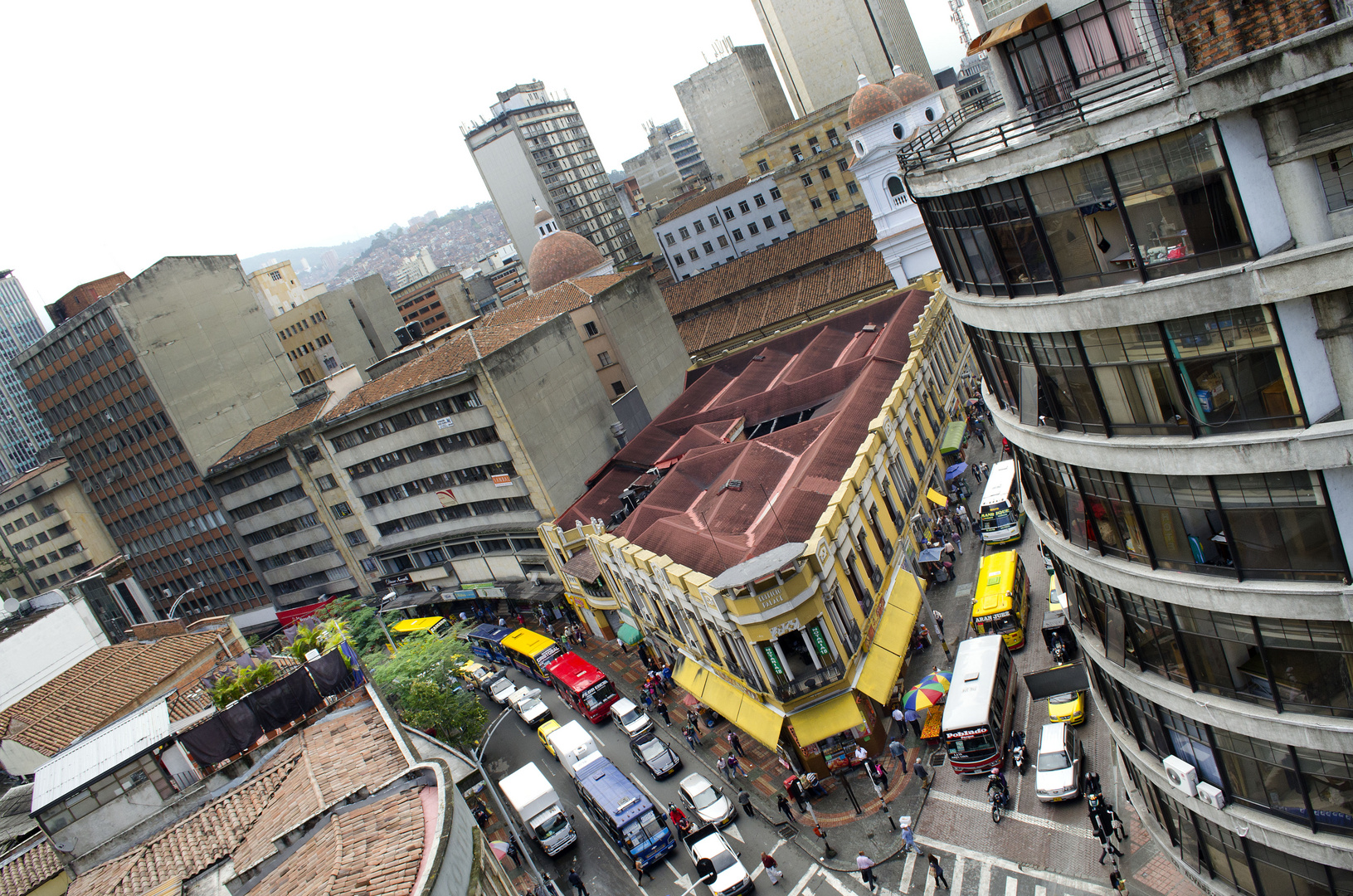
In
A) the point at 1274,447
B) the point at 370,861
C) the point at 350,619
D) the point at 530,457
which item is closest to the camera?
the point at 1274,447

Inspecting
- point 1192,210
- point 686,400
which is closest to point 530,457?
point 686,400

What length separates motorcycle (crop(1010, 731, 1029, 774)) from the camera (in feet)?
89.6

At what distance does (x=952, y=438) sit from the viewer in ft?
160

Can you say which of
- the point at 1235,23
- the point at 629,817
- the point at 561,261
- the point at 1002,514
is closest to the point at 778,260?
the point at 561,261

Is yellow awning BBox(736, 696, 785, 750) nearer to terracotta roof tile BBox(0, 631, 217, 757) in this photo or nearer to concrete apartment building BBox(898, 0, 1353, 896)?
concrete apartment building BBox(898, 0, 1353, 896)

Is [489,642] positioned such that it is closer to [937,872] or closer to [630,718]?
[630,718]

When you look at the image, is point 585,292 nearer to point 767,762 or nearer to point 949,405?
point 949,405

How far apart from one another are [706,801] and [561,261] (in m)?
57.4

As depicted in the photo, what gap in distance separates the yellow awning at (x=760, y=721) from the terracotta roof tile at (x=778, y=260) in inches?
1919

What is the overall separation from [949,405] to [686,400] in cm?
1812

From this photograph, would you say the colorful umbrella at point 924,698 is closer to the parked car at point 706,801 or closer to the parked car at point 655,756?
the parked car at point 706,801

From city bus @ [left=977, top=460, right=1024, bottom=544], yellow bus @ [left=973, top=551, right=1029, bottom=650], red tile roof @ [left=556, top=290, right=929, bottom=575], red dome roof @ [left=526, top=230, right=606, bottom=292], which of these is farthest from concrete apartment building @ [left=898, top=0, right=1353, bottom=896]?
red dome roof @ [left=526, top=230, right=606, bottom=292]

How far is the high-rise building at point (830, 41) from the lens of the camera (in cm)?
9519

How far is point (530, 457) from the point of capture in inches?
2025
